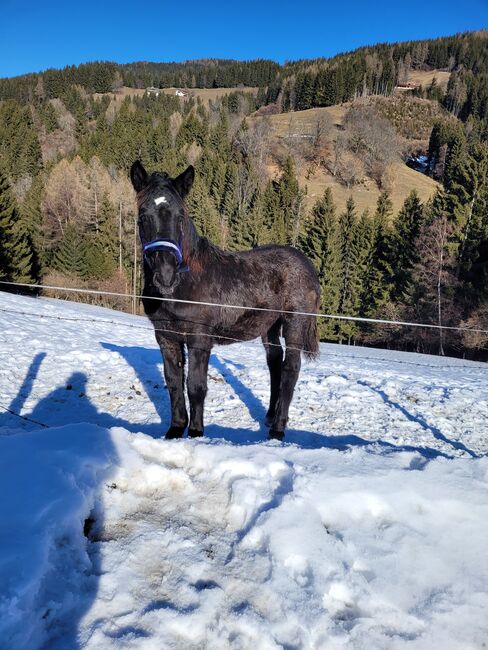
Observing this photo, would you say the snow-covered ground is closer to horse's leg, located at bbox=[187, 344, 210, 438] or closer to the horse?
horse's leg, located at bbox=[187, 344, 210, 438]

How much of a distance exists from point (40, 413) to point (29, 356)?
7.08ft

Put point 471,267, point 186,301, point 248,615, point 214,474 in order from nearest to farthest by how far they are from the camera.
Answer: point 248,615 → point 214,474 → point 186,301 → point 471,267

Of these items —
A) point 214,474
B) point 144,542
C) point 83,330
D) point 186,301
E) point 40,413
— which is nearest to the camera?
point 144,542

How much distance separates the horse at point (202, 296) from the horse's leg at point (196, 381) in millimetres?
10

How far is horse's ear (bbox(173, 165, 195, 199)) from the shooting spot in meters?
3.67

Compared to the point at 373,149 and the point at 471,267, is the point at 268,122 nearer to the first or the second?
the point at 373,149

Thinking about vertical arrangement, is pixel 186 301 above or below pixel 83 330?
above

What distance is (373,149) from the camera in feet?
253

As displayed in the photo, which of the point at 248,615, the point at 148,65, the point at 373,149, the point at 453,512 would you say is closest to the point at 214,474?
the point at 248,615

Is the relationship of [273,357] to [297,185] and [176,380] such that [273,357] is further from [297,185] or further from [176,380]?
[297,185]

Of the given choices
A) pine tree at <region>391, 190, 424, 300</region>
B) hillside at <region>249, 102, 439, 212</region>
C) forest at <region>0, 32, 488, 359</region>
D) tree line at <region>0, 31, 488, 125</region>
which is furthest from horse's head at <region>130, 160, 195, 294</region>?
tree line at <region>0, 31, 488, 125</region>

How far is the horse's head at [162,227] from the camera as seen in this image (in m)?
3.38

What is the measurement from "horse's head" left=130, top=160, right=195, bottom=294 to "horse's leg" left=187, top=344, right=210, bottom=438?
0.87 m

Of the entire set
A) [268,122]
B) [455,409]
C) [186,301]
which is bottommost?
[455,409]
